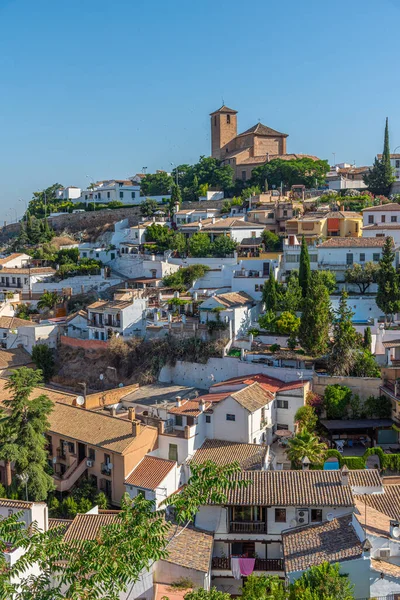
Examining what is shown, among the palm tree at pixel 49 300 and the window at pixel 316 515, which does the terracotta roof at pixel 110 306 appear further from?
the window at pixel 316 515

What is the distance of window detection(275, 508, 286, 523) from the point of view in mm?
16734

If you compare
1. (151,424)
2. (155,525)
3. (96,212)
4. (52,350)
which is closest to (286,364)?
(151,424)

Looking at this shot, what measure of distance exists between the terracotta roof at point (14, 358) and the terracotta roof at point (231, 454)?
1373cm

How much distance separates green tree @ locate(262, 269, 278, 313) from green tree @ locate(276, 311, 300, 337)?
7.19ft

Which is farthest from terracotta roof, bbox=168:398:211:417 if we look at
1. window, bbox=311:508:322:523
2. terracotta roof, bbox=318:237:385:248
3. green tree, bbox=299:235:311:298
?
terracotta roof, bbox=318:237:385:248

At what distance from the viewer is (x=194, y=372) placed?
2698 cm

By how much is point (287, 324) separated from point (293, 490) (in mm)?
10312

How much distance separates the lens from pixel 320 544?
14.7 metres

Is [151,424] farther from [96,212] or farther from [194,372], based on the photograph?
[96,212]

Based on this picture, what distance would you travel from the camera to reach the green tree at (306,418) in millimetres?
22281

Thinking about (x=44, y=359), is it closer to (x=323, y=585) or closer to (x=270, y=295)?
(x=270, y=295)

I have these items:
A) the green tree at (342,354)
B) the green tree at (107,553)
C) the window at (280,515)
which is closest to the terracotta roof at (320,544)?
the window at (280,515)

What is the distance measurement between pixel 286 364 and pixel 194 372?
433cm

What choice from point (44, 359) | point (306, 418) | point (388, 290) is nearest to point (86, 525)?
point (306, 418)
